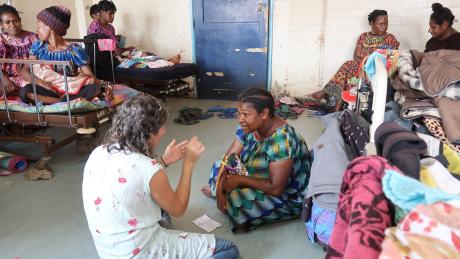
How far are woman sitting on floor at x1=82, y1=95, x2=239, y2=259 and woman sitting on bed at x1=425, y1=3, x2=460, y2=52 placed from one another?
137 inches

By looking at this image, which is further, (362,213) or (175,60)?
(175,60)

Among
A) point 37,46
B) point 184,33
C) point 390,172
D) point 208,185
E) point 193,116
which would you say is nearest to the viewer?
point 390,172

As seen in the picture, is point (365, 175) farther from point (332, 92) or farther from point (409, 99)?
point (332, 92)

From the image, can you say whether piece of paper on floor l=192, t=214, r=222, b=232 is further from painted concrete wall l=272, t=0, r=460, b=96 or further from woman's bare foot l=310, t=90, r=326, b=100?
painted concrete wall l=272, t=0, r=460, b=96

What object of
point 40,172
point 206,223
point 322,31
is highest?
point 322,31

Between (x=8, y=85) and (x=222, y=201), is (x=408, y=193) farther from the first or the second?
(x=8, y=85)

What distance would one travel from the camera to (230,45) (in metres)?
5.39

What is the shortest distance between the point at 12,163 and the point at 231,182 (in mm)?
2026

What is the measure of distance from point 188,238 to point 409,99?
1323 mm

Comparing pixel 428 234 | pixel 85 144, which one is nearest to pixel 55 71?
pixel 85 144

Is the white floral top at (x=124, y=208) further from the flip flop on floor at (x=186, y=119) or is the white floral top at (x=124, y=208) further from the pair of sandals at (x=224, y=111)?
the pair of sandals at (x=224, y=111)

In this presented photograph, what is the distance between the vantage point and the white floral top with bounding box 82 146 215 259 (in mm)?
1437

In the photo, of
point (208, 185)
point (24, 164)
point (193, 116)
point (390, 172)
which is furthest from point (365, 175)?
point (193, 116)

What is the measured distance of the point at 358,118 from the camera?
1.77 m
